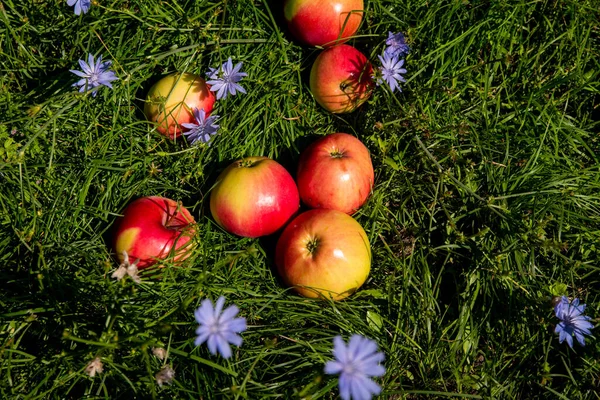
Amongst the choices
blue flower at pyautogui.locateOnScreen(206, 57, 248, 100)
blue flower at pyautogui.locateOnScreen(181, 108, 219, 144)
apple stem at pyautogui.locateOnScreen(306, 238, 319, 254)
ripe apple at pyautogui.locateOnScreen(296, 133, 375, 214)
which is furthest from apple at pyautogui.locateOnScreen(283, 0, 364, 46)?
apple stem at pyautogui.locateOnScreen(306, 238, 319, 254)

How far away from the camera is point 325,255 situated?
2.59 meters

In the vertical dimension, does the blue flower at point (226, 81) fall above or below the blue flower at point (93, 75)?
below

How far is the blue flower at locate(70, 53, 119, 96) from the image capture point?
105 inches

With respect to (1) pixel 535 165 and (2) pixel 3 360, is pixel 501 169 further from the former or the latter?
(2) pixel 3 360

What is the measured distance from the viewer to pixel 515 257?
276 cm

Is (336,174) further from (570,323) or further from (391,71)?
(570,323)

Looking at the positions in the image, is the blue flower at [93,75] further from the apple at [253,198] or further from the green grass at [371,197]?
the apple at [253,198]

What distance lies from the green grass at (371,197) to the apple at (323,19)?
15 cm

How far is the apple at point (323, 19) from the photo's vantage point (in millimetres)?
2922

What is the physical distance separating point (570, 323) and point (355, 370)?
1.28 meters

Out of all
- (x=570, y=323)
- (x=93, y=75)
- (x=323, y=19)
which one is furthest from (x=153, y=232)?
(x=570, y=323)

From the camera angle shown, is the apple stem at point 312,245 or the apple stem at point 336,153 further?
the apple stem at point 336,153

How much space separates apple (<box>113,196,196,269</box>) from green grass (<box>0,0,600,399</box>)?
92 mm

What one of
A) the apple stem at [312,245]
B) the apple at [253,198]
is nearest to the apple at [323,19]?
the apple at [253,198]
